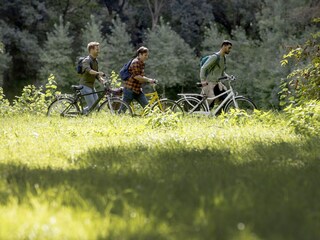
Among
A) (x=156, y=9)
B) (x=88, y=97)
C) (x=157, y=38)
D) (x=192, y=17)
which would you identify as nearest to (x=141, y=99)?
(x=88, y=97)

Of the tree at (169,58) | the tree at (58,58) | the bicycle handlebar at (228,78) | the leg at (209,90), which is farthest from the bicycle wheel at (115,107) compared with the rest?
the tree at (58,58)

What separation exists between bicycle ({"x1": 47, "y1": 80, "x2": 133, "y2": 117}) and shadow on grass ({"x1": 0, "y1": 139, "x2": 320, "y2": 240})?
6830 millimetres

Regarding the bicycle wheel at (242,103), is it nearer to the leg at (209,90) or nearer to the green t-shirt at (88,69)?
the leg at (209,90)

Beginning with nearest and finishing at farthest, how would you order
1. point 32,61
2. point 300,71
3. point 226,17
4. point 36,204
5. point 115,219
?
point 115,219, point 36,204, point 300,71, point 32,61, point 226,17

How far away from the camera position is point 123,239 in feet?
11.2

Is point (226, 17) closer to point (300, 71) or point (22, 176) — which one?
point (300, 71)

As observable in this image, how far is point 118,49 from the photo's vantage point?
173 feet

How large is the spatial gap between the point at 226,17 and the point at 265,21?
9.89m

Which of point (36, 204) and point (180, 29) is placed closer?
point (36, 204)

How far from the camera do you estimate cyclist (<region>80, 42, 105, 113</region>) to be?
14.6m

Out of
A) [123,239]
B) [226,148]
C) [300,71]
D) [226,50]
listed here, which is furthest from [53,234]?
[226,50]

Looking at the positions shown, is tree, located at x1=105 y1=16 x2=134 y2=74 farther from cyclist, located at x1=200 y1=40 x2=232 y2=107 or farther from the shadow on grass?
the shadow on grass

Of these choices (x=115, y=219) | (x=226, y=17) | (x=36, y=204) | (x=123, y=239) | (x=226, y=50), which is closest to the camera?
(x=123, y=239)

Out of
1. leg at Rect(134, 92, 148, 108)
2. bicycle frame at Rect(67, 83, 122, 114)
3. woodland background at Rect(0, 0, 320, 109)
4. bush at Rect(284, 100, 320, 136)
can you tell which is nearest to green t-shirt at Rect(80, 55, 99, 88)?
bicycle frame at Rect(67, 83, 122, 114)
